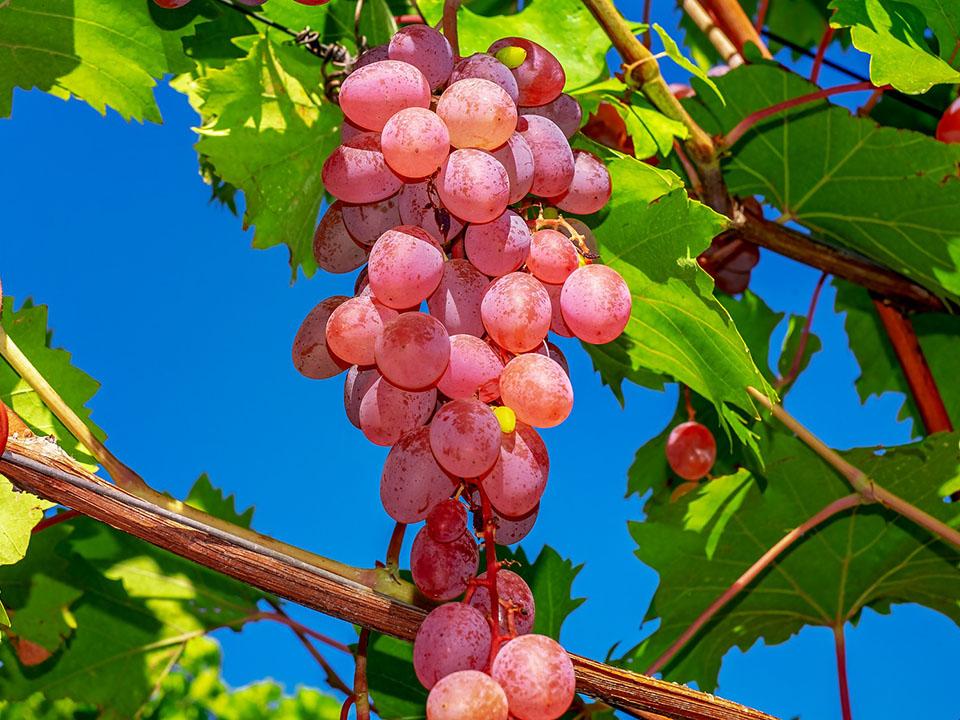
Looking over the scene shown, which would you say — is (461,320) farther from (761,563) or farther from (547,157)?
(761,563)

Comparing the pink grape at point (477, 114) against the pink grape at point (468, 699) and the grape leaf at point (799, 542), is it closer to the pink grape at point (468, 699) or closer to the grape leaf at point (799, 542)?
the pink grape at point (468, 699)

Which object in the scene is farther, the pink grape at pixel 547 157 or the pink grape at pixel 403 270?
the pink grape at pixel 547 157

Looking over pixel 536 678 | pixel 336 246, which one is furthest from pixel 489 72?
pixel 536 678

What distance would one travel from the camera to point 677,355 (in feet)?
2.74

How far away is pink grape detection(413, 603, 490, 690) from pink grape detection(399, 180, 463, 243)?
0.72 ft

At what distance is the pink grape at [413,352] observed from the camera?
53 centimetres

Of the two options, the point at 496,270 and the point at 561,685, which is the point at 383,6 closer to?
the point at 496,270

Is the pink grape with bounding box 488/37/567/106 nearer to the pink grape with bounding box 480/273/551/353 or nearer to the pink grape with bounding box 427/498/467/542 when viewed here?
the pink grape with bounding box 480/273/551/353

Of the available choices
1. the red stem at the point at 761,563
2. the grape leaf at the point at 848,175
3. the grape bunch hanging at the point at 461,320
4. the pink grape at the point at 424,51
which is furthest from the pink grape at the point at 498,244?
the grape leaf at the point at 848,175

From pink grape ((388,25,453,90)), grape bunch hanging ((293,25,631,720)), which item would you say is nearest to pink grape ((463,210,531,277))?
grape bunch hanging ((293,25,631,720))

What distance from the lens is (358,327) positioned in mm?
569

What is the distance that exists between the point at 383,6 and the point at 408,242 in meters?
0.41

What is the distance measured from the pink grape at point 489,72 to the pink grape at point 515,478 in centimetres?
22

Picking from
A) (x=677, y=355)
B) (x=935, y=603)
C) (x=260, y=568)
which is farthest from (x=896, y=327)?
(x=260, y=568)
